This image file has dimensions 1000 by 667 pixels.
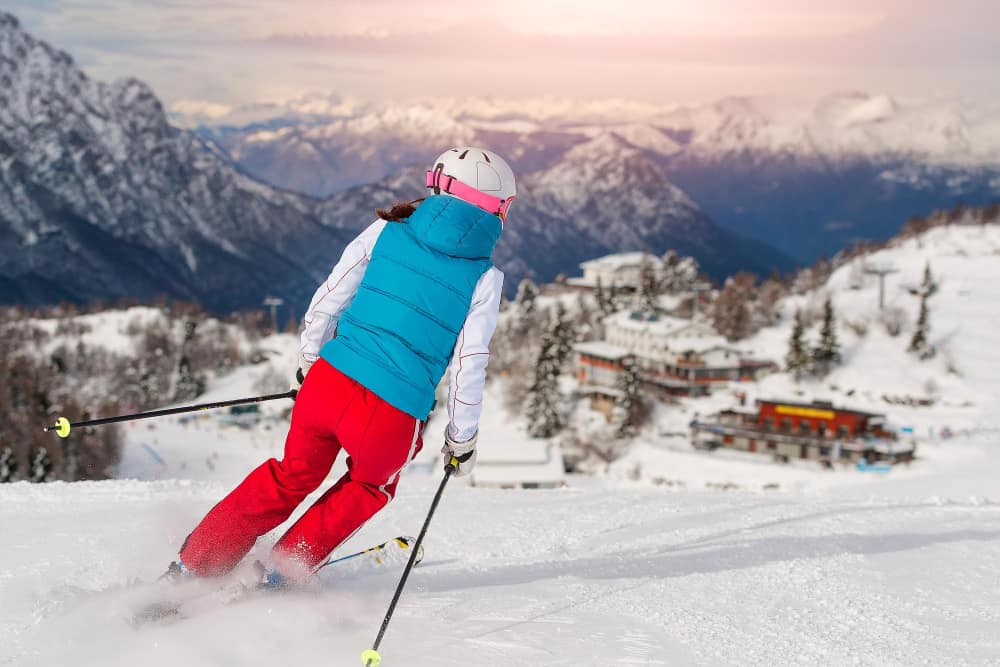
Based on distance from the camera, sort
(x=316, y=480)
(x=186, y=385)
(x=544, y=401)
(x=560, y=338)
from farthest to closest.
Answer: (x=186, y=385) < (x=560, y=338) < (x=544, y=401) < (x=316, y=480)

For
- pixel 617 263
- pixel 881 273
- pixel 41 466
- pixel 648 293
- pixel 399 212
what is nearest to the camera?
pixel 399 212

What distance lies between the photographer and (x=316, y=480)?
13.4ft

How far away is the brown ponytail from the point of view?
430cm

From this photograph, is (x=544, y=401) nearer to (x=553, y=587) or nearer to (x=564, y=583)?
(x=564, y=583)

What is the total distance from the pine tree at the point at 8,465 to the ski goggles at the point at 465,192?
4018cm

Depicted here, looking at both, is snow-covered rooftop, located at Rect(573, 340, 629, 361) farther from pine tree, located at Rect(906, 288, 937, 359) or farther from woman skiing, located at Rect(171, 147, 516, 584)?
woman skiing, located at Rect(171, 147, 516, 584)

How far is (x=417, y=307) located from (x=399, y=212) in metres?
0.57

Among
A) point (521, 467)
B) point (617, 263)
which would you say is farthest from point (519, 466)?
point (617, 263)

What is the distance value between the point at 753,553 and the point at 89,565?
4.17 meters

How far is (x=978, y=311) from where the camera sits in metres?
69.6

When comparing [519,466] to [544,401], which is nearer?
[519,466]

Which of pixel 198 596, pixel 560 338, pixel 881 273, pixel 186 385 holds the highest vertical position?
pixel 198 596

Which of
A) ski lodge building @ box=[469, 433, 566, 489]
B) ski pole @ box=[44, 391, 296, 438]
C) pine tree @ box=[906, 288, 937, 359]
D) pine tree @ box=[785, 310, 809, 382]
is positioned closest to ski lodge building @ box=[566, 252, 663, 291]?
pine tree @ box=[906, 288, 937, 359]

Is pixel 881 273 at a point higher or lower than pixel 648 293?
higher
